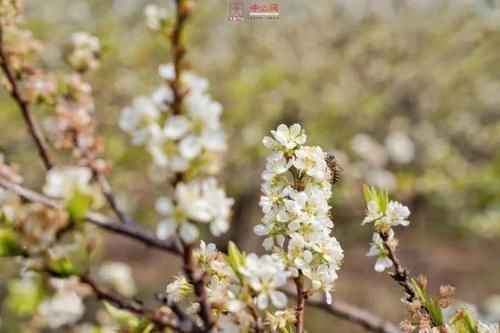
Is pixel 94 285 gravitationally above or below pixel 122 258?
below

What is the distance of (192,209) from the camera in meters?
0.84

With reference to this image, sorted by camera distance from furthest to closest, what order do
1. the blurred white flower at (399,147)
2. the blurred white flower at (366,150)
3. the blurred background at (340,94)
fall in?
the blurred white flower at (399,147)
the blurred white flower at (366,150)
the blurred background at (340,94)

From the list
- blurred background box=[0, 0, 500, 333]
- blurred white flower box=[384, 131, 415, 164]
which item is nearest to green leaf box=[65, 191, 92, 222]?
blurred background box=[0, 0, 500, 333]

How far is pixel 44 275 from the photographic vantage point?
86 cm

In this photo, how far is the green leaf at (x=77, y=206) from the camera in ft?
2.64

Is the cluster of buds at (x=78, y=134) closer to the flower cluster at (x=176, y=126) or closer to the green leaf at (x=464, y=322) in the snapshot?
the flower cluster at (x=176, y=126)

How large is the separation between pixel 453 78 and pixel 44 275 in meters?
9.00

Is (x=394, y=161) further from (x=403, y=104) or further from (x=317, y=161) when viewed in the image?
(x=317, y=161)

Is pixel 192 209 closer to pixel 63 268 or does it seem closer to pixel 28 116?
pixel 63 268

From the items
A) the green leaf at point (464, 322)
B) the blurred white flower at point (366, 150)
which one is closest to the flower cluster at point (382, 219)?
the green leaf at point (464, 322)

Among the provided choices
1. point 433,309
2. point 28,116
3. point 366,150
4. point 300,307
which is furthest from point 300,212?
point 366,150

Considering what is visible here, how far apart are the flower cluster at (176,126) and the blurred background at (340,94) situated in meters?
5.36

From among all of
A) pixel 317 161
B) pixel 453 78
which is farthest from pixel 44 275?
pixel 453 78

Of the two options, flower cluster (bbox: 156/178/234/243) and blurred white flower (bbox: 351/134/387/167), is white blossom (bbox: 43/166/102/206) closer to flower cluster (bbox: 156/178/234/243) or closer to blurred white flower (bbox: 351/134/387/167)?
flower cluster (bbox: 156/178/234/243)
